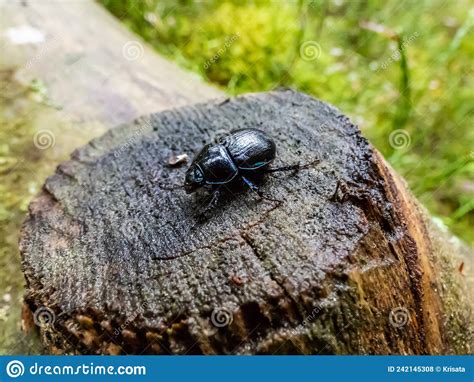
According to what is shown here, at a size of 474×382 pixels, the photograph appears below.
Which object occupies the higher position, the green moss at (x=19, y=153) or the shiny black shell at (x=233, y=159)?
the shiny black shell at (x=233, y=159)

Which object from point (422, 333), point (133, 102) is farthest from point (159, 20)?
point (422, 333)

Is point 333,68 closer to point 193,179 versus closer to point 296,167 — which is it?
point 296,167

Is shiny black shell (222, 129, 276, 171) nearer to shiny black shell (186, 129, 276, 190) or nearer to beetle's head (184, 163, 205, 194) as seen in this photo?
shiny black shell (186, 129, 276, 190)

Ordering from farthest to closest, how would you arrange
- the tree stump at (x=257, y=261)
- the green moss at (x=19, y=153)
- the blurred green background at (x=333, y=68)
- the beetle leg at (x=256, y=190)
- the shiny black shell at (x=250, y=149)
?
the blurred green background at (x=333, y=68) < the green moss at (x=19, y=153) < the shiny black shell at (x=250, y=149) < the beetle leg at (x=256, y=190) < the tree stump at (x=257, y=261)

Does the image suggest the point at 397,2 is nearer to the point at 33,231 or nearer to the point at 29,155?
the point at 29,155

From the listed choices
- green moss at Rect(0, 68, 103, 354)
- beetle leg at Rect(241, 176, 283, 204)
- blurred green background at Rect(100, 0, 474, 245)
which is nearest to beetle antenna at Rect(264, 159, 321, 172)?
beetle leg at Rect(241, 176, 283, 204)

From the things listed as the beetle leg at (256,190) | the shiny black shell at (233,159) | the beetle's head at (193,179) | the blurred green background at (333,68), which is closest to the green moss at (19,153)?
the beetle's head at (193,179)

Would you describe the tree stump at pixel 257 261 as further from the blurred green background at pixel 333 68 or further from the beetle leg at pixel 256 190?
the blurred green background at pixel 333 68

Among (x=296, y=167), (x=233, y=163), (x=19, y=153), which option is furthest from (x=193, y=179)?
(x=19, y=153)
